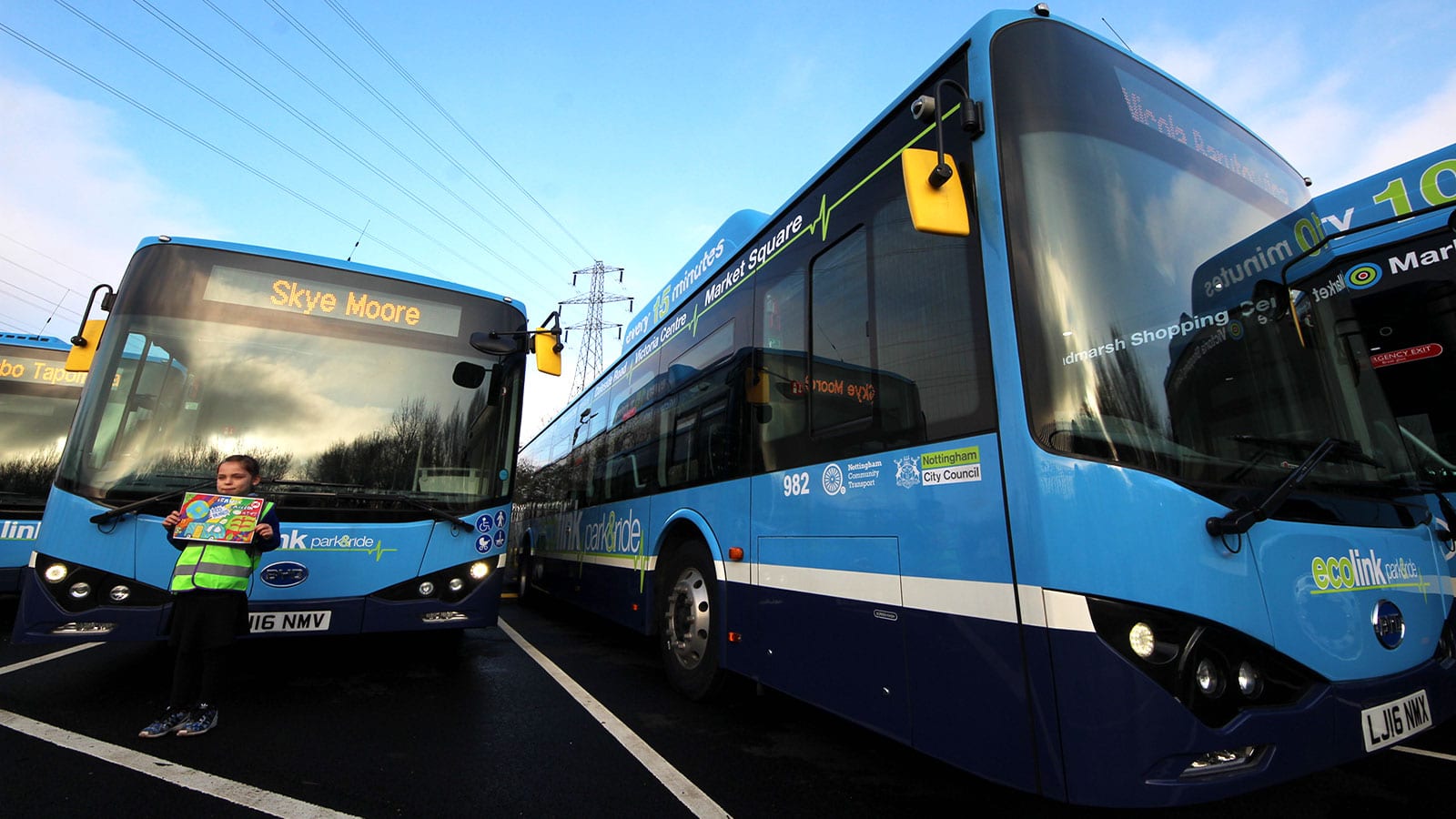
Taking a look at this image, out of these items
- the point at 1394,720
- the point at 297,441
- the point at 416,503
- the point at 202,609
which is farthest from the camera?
the point at 416,503

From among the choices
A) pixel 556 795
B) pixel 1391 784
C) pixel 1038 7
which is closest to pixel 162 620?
pixel 556 795

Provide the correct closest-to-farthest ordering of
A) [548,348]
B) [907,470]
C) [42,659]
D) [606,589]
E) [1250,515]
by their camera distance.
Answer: [1250,515] → [907,470] → [42,659] → [548,348] → [606,589]

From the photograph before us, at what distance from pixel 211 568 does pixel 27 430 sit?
6.46 m

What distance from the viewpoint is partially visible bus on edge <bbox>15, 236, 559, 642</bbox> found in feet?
13.9

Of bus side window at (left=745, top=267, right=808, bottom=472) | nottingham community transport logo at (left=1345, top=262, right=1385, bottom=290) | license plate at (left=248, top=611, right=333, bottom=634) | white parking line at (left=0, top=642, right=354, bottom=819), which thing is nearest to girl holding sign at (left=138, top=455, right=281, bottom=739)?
white parking line at (left=0, top=642, right=354, bottom=819)

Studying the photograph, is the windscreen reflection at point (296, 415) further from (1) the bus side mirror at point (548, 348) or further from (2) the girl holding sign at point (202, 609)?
(2) the girl holding sign at point (202, 609)

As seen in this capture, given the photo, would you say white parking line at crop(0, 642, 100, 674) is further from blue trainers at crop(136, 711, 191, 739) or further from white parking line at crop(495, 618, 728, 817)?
white parking line at crop(495, 618, 728, 817)

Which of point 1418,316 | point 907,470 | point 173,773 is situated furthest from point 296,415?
point 1418,316

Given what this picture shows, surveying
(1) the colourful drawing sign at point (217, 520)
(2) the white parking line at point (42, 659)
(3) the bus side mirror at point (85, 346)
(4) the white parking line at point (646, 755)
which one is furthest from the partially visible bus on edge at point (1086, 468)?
(2) the white parking line at point (42, 659)

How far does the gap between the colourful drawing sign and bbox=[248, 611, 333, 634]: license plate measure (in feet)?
2.86

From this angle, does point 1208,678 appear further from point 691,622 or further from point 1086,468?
point 691,622

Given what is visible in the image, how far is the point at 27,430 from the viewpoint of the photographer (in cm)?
761

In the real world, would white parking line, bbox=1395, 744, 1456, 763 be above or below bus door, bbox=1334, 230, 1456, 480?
below

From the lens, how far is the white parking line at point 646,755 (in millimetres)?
2915
